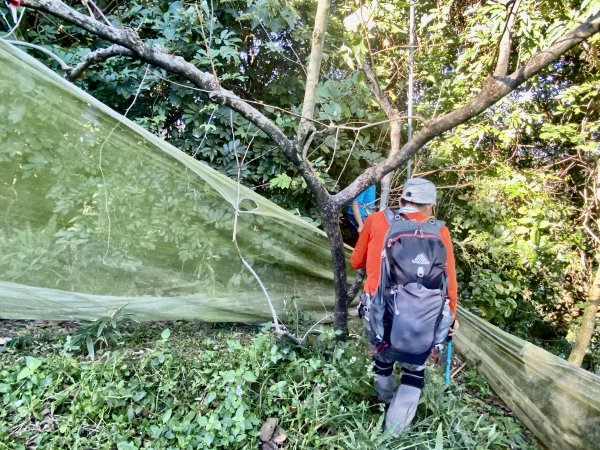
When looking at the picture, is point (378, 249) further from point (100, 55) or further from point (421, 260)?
point (100, 55)

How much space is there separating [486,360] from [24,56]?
3.10 meters

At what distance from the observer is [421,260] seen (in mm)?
1835

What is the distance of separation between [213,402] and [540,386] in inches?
66.7

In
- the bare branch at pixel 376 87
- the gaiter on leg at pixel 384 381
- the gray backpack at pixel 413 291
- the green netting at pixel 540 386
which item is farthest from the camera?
the bare branch at pixel 376 87

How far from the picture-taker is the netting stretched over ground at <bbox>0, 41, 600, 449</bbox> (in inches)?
84.4

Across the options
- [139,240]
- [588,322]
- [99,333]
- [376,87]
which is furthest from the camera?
[588,322]

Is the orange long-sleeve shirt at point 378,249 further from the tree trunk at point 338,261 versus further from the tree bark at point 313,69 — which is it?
the tree bark at point 313,69

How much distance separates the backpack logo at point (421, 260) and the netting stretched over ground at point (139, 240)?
926 mm

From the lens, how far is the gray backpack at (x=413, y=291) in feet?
5.99

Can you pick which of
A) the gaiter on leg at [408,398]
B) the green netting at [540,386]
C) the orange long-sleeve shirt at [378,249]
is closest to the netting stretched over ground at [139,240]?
the green netting at [540,386]

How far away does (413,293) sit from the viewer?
183 centimetres

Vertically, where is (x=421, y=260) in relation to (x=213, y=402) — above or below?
above

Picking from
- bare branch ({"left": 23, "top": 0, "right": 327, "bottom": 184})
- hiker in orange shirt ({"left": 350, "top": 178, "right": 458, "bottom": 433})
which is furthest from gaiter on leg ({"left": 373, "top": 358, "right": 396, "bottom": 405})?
bare branch ({"left": 23, "top": 0, "right": 327, "bottom": 184})

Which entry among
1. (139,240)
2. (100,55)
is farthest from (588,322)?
(100,55)
